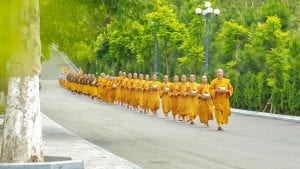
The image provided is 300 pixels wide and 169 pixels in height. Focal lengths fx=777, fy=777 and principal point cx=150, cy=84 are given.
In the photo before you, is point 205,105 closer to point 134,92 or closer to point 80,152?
point 80,152

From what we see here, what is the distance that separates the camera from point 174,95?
105ft

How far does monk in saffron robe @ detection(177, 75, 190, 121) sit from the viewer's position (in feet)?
98.5

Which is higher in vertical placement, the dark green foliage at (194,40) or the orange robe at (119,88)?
the dark green foliage at (194,40)

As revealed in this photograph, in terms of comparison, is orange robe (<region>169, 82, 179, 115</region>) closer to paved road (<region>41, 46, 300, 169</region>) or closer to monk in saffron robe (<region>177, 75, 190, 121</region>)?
monk in saffron robe (<region>177, 75, 190, 121</region>)

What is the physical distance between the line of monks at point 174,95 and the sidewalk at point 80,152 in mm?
6105

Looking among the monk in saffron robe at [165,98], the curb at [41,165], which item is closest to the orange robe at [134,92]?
the monk in saffron robe at [165,98]

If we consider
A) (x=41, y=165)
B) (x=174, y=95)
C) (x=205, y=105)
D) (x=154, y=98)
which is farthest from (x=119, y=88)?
(x=41, y=165)

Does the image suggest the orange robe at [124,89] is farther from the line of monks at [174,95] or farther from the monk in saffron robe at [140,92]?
the monk in saffron robe at [140,92]

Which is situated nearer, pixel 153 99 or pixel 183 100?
pixel 183 100

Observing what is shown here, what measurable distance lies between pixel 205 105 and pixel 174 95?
520cm

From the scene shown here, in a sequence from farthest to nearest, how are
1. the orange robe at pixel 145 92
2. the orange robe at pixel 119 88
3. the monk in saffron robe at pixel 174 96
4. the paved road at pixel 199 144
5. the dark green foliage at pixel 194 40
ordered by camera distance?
1. the orange robe at pixel 119 88
2. the orange robe at pixel 145 92
3. the monk in saffron robe at pixel 174 96
4. the dark green foliage at pixel 194 40
5. the paved road at pixel 199 144

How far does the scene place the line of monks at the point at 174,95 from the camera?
2473 centimetres

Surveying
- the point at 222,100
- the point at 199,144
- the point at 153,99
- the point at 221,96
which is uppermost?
the point at 221,96

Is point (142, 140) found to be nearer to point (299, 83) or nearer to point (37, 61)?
point (37, 61)
